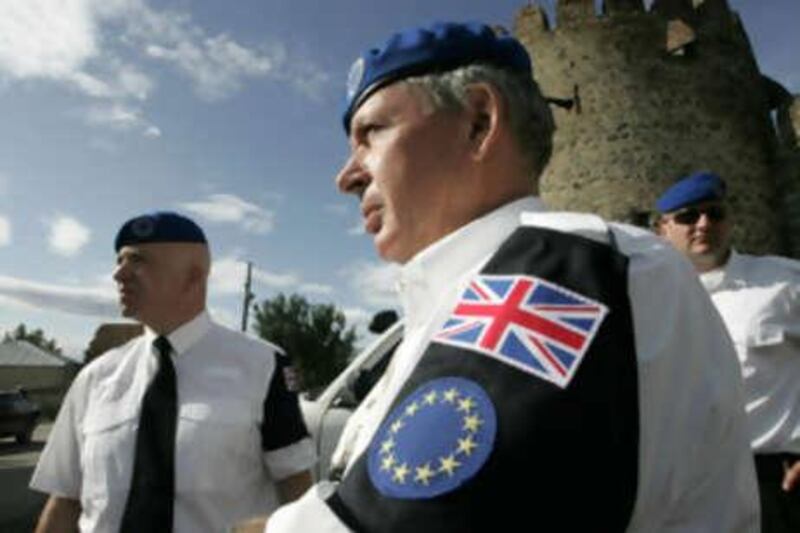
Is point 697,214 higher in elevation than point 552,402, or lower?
higher

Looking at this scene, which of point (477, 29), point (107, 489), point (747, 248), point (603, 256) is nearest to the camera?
point (603, 256)

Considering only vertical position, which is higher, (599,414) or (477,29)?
(477,29)

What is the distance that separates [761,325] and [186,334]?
2358 millimetres

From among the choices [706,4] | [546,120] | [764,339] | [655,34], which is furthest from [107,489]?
[706,4]

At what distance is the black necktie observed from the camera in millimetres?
2227

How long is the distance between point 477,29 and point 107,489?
188cm

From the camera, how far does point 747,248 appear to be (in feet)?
59.5

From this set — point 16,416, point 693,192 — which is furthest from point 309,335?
point 693,192

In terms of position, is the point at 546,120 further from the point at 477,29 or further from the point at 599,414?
the point at 599,414

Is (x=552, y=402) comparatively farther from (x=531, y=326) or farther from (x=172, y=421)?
(x=172, y=421)

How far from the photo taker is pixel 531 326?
2.62ft

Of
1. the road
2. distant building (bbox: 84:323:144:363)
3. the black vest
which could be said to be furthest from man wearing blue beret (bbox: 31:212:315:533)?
the road

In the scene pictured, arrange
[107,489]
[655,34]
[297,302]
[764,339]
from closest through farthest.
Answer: [107,489]
[764,339]
[655,34]
[297,302]

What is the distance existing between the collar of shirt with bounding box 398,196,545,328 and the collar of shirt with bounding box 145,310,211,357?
67.3 inches
